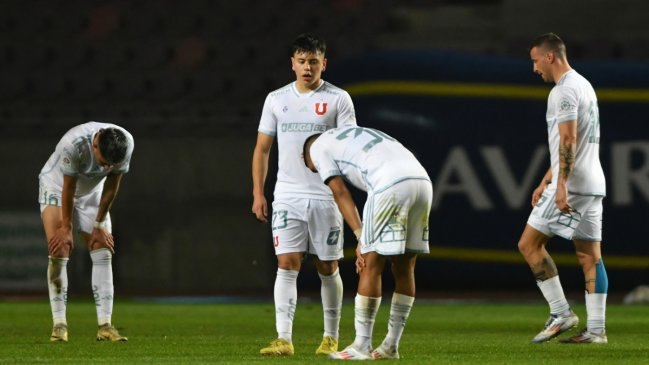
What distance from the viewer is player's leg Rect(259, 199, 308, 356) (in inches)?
308

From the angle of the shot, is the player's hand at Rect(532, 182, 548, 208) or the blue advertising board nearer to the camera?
the player's hand at Rect(532, 182, 548, 208)

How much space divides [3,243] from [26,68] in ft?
12.1

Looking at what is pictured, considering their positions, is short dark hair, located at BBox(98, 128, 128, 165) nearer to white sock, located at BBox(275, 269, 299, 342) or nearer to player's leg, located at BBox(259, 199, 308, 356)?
player's leg, located at BBox(259, 199, 308, 356)

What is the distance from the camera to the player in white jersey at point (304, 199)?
7.88 metres

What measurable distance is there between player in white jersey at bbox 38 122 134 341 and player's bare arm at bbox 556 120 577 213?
2914 mm

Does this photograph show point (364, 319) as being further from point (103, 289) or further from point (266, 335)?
point (266, 335)

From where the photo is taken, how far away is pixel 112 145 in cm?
850

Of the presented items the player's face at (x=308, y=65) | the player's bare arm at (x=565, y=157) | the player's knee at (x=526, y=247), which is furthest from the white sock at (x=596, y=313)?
the player's face at (x=308, y=65)

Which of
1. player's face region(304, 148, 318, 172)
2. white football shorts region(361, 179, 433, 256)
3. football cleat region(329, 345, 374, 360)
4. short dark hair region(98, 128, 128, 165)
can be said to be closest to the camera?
white football shorts region(361, 179, 433, 256)

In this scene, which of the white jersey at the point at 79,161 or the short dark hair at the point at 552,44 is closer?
the short dark hair at the point at 552,44

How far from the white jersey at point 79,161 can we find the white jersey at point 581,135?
289cm

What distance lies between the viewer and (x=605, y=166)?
15.8 meters

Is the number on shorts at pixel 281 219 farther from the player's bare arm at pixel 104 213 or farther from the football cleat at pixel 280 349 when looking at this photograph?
the player's bare arm at pixel 104 213

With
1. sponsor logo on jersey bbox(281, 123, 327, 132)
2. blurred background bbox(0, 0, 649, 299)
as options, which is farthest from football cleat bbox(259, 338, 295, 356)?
blurred background bbox(0, 0, 649, 299)
